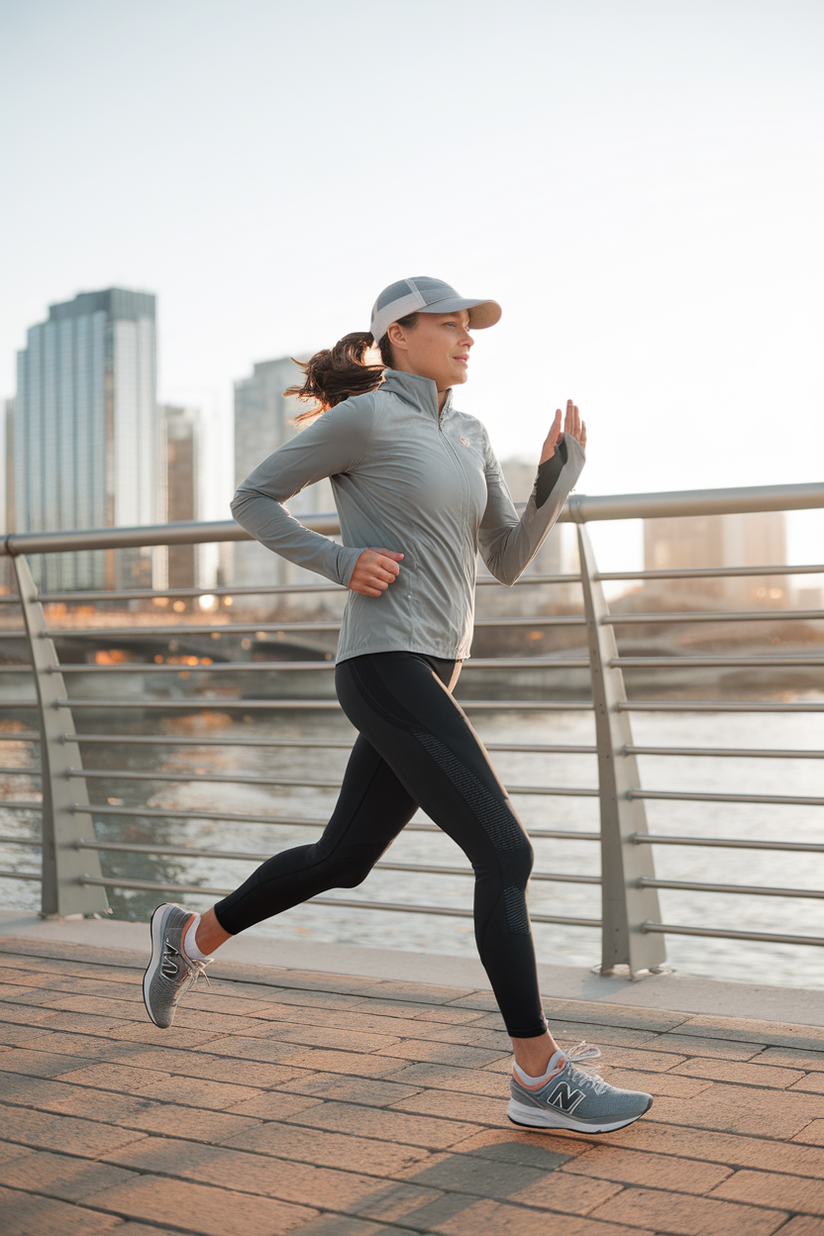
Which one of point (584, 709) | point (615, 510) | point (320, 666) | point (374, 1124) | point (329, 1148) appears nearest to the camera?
point (329, 1148)

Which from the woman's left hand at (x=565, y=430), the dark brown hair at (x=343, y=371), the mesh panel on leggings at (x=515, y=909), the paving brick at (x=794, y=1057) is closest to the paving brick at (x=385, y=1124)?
the mesh panel on leggings at (x=515, y=909)

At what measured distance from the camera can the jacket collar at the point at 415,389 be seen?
2537mm

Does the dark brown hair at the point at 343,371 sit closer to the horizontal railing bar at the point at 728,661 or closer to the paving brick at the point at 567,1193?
the horizontal railing bar at the point at 728,661

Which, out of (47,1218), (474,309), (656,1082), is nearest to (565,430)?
(474,309)

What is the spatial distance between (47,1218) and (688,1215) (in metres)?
0.97

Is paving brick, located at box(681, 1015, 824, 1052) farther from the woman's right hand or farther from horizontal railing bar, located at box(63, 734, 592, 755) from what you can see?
the woman's right hand

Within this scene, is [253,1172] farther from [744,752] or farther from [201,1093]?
[744,752]

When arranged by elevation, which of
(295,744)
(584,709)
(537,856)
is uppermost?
(584,709)

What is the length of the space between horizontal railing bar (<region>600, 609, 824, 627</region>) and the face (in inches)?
41.8

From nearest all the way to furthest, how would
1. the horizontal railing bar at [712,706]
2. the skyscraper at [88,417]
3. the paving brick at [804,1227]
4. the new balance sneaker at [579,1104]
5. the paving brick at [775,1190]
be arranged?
1. the paving brick at [804,1227]
2. the paving brick at [775,1190]
3. the new balance sneaker at [579,1104]
4. the horizontal railing bar at [712,706]
5. the skyscraper at [88,417]

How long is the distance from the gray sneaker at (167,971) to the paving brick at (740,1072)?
3.63 ft

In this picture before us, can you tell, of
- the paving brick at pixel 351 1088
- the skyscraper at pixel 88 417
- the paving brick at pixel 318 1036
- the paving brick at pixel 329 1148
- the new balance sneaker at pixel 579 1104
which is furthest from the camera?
the skyscraper at pixel 88 417

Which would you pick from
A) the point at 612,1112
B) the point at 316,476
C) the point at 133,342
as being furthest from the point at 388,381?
the point at 133,342

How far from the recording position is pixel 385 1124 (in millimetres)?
2219
